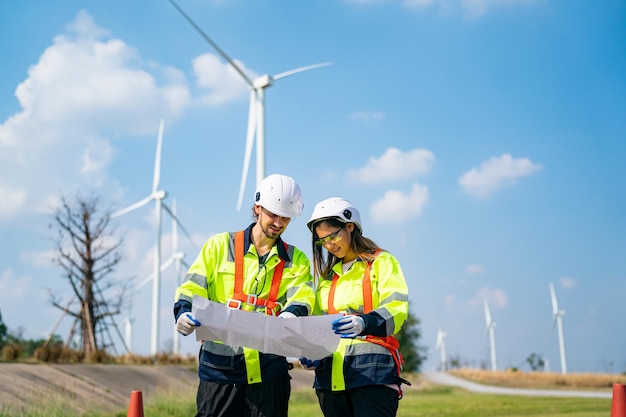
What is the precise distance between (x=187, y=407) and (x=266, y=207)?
10213 mm

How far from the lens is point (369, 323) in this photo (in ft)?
12.8

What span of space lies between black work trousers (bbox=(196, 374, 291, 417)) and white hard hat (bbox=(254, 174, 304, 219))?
40.0 inches

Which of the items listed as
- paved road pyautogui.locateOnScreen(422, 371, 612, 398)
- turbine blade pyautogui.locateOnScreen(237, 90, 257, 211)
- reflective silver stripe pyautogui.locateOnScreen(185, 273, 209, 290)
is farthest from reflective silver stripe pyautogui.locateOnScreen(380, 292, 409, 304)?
paved road pyautogui.locateOnScreen(422, 371, 612, 398)

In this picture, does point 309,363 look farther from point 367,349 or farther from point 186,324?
point 186,324

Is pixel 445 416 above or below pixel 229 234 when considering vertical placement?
below

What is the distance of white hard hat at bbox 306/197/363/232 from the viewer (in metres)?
4.33

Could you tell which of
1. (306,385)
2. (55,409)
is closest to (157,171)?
(306,385)

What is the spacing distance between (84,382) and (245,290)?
13.0 metres

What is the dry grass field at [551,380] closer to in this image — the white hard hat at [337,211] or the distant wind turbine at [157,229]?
the distant wind turbine at [157,229]

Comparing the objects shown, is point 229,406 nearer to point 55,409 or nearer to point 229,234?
point 229,234

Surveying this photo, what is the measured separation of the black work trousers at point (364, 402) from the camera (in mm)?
4004

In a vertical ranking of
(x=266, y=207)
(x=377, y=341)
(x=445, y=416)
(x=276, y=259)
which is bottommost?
(x=445, y=416)

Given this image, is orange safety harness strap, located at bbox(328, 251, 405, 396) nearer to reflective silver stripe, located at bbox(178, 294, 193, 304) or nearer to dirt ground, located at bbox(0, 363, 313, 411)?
reflective silver stripe, located at bbox(178, 294, 193, 304)

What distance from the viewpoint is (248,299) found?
417 cm
